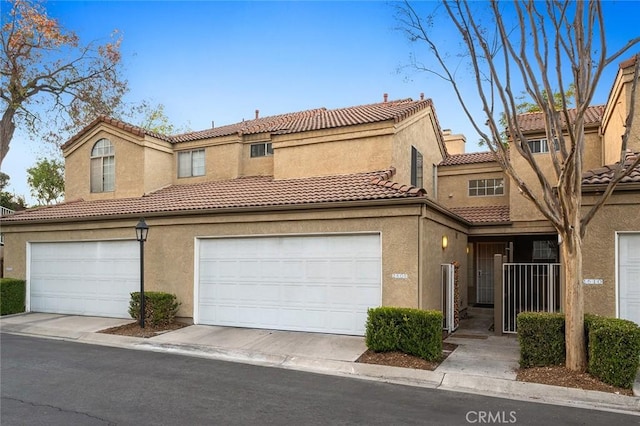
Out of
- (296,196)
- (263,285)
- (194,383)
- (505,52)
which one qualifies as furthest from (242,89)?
(194,383)

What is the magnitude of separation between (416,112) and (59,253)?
43.0 feet

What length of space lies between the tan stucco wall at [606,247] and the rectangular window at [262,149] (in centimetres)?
1094

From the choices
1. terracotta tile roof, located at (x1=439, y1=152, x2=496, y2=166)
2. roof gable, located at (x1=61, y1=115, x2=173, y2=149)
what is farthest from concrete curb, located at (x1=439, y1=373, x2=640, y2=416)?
roof gable, located at (x1=61, y1=115, x2=173, y2=149)

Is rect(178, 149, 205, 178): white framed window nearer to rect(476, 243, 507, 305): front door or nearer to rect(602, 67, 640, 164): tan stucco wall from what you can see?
rect(476, 243, 507, 305): front door

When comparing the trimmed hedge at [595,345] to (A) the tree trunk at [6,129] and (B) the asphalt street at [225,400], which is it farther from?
(A) the tree trunk at [6,129]

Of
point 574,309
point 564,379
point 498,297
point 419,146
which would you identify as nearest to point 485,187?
point 419,146

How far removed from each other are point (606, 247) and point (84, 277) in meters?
14.7

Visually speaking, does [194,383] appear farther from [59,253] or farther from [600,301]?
[59,253]

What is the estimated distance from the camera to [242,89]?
792 inches

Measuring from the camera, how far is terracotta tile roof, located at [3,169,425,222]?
1138 centimetres

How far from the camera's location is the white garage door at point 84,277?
46.0ft

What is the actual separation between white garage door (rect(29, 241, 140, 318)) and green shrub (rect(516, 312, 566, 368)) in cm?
1080

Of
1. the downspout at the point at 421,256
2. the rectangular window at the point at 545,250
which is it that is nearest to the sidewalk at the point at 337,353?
the downspout at the point at 421,256

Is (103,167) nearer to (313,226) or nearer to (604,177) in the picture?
(313,226)
